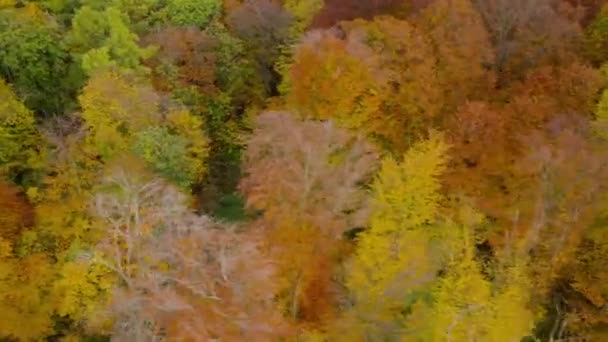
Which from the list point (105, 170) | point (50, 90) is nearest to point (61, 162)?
point (105, 170)

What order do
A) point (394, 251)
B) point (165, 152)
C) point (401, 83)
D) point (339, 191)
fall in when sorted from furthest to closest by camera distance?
point (401, 83), point (165, 152), point (339, 191), point (394, 251)

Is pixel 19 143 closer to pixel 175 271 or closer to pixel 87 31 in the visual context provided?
pixel 87 31

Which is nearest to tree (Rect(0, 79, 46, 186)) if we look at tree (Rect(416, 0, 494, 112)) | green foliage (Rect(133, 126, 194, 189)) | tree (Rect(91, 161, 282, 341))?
green foliage (Rect(133, 126, 194, 189))

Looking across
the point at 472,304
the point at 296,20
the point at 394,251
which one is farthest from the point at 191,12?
the point at 472,304

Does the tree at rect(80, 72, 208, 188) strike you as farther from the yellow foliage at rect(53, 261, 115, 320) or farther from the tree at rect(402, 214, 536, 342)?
the tree at rect(402, 214, 536, 342)

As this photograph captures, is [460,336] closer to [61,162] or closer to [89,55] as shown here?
[61,162]
